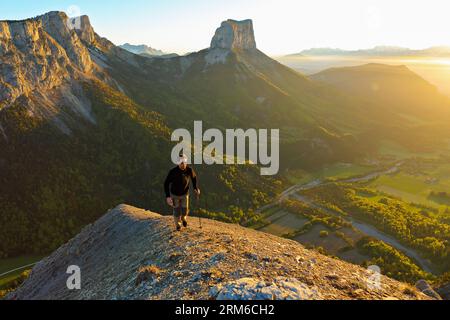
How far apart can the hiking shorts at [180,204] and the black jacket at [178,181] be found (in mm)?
392

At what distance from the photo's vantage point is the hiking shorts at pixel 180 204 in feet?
71.7

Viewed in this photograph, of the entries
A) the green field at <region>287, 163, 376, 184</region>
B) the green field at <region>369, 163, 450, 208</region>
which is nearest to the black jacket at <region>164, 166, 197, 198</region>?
the green field at <region>287, 163, 376, 184</region>

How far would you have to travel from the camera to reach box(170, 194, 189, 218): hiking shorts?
21844mm

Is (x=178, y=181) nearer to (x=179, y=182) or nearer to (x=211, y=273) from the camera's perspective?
(x=179, y=182)

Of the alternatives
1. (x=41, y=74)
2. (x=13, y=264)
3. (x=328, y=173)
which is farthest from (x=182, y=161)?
(x=328, y=173)

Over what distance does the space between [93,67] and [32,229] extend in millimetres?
120314

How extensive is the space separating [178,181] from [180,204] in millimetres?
2210

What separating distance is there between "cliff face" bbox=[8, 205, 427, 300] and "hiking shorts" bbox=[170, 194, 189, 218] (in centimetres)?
163

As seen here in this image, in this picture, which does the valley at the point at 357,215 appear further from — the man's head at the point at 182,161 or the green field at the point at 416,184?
the man's head at the point at 182,161

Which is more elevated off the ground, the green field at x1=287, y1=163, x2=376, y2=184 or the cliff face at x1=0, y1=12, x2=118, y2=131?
the cliff face at x1=0, y1=12, x2=118, y2=131

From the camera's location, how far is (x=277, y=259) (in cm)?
1797

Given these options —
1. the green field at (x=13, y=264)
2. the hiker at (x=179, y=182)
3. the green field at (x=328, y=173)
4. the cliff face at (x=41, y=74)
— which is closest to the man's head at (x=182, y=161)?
the hiker at (x=179, y=182)

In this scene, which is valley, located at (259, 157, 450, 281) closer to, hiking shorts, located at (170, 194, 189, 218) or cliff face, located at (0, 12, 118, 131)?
hiking shorts, located at (170, 194, 189, 218)
